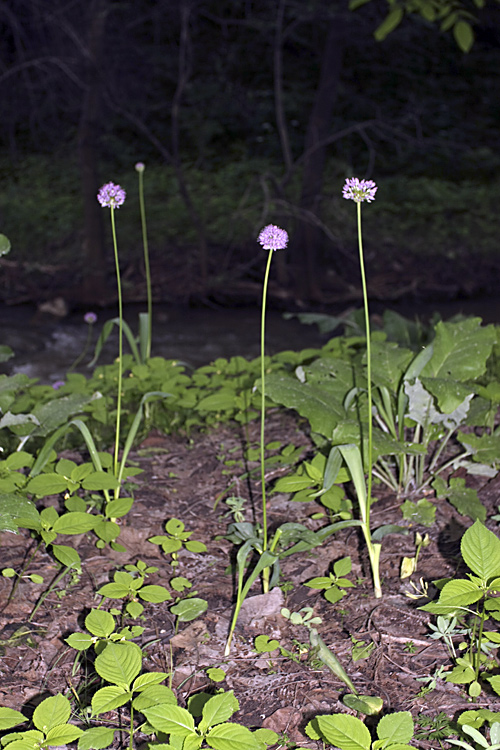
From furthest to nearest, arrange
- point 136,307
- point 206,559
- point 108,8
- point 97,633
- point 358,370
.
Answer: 1. point 136,307
2. point 108,8
3. point 358,370
4. point 206,559
5. point 97,633

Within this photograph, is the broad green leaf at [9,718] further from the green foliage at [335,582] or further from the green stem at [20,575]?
the green foliage at [335,582]

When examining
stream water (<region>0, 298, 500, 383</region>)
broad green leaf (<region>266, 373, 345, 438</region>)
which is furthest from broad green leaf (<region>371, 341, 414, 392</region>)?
stream water (<region>0, 298, 500, 383</region>)

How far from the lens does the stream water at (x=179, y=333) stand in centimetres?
507

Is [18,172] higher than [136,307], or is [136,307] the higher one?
[18,172]

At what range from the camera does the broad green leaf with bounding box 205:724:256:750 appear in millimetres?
1094

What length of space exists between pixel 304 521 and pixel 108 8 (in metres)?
5.28

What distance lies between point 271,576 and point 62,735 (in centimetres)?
69

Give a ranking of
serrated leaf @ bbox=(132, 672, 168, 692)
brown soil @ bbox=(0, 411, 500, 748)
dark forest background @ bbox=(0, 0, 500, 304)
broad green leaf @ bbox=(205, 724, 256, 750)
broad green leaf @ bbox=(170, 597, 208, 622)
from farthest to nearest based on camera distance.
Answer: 1. dark forest background @ bbox=(0, 0, 500, 304)
2. broad green leaf @ bbox=(170, 597, 208, 622)
3. brown soil @ bbox=(0, 411, 500, 748)
4. serrated leaf @ bbox=(132, 672, 168, 692)
5. broad green leaf @ bbox=(205, 724, 256, 750)

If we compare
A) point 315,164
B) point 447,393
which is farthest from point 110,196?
point 315,164

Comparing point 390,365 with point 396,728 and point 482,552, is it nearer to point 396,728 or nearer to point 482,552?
point 482,552

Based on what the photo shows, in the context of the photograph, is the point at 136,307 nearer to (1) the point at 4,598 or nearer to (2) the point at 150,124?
(1) the point at 4,598

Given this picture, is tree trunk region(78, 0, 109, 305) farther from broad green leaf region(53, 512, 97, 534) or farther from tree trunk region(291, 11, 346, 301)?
broad green leaf region(53, 512, 97, 534)

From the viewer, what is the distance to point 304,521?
6.45 ft

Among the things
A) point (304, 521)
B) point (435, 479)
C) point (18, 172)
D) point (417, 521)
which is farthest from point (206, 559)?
point (18, 172)
